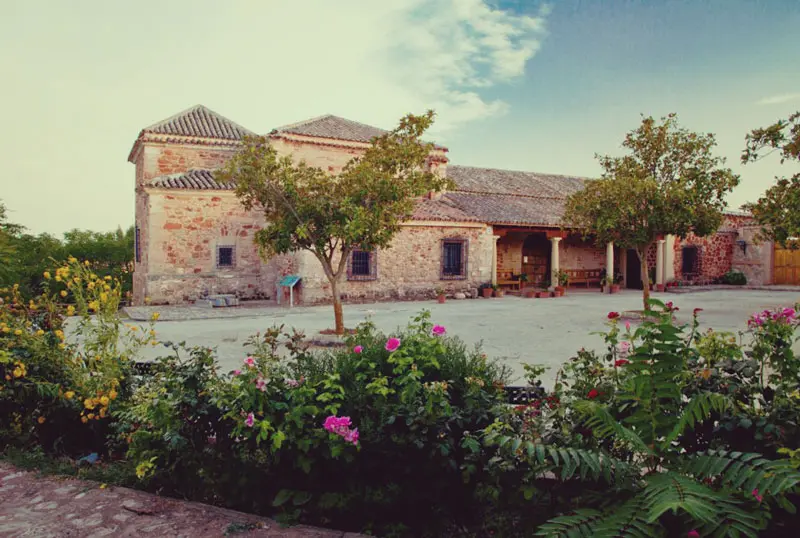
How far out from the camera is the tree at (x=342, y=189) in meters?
8.98

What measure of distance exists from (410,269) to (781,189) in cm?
1145

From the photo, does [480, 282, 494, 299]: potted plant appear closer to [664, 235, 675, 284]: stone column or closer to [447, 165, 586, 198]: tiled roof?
[447, 165, 586, 198]: tiled roof

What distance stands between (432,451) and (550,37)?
31.9ft

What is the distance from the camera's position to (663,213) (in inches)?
462

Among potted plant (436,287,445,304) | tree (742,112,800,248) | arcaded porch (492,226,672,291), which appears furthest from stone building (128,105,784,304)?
tree (742,112,800,248)

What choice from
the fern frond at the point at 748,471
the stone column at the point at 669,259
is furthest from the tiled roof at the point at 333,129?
the fern frond at the point at 748,471

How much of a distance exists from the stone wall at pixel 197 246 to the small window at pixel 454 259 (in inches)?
264

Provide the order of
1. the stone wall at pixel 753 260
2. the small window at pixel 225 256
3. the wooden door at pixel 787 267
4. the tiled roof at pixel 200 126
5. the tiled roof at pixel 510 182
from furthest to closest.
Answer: the stone wall at pixel 753 260 < the wooden door at pixel 787 267 < the tiled roof at pixel 510 182 < the tiled roof at pixel 200 126 < the small window at pixel 225 256

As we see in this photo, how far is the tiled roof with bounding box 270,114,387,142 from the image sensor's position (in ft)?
60.6

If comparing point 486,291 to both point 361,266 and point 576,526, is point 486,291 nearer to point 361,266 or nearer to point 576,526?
point 361,266

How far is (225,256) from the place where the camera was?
17547mm

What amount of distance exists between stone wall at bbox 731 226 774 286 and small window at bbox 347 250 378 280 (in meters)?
19.5

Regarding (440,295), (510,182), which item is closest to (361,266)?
(440,295)

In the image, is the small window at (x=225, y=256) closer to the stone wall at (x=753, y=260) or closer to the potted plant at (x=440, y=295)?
the potted plant at (x=440, y=295)
